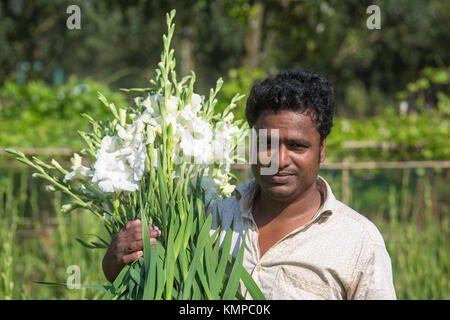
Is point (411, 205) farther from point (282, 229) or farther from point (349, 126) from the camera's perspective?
point (282, 229)

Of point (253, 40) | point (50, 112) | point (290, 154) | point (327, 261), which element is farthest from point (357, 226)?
point (253, 40)

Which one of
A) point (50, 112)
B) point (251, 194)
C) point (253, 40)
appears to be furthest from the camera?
point (253, 40)

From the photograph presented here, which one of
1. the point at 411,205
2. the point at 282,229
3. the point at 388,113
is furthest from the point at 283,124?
the point at 388,113

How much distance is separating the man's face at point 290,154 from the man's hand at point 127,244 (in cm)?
27

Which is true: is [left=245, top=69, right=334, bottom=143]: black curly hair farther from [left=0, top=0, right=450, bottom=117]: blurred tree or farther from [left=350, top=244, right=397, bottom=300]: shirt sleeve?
[left=0, top=0, right=450, bottom=117]: blurred tree

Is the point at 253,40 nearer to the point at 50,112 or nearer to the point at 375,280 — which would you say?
the point at 50,112

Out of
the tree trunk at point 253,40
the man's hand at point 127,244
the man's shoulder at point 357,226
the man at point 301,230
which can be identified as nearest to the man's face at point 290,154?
the man at point 301,230

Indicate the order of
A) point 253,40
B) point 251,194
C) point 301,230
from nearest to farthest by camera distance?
1. point 301,230
2. point 251,194
3. point 253,40

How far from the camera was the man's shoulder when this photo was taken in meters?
1.15

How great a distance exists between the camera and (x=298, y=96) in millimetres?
1140

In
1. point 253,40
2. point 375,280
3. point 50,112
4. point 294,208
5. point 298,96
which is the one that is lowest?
point 375,280

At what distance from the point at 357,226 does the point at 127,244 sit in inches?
19.5

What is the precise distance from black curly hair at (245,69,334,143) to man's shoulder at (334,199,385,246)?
0.17 meters

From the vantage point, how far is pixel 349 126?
6.18 meters
